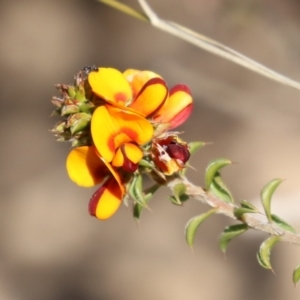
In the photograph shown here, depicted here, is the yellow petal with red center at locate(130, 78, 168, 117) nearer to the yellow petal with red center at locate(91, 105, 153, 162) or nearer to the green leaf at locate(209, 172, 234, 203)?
the yellow petal with red center at locate(91, 105, 153, 162)

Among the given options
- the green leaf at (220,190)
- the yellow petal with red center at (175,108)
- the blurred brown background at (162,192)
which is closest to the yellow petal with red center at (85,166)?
the yellow petal with red center at (175,108)

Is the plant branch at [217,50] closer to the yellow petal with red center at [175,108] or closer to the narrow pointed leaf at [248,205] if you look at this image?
the yellow petal with red center at [175,108]

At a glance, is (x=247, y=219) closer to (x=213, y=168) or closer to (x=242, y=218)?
(x=242, y=218)

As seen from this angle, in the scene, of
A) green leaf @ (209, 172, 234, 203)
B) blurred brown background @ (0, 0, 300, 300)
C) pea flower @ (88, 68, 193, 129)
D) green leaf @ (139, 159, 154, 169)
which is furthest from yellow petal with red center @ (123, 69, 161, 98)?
blurred brown background @ (0, 0, 300, 300)

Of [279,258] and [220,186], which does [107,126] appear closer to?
[220,186]

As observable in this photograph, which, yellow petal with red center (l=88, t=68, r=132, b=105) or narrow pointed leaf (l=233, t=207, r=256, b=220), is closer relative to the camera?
yellow petal with red center (l=88, t=68, r=132, b=105)

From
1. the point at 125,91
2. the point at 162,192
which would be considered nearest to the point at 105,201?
the point at 125,91

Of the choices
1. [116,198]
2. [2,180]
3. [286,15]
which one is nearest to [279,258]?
[286,15]
